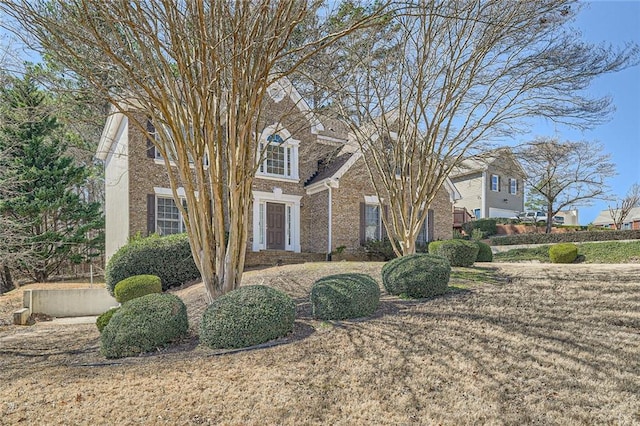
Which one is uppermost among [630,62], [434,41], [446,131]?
[434,41]

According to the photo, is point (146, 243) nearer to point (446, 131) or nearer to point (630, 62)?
point (446, 131)

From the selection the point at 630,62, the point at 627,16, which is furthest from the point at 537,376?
the point at 627,16

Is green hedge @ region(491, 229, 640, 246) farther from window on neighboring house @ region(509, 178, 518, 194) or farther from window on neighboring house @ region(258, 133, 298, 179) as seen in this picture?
window on neighboring house @ region(509, 178, 518, 194)

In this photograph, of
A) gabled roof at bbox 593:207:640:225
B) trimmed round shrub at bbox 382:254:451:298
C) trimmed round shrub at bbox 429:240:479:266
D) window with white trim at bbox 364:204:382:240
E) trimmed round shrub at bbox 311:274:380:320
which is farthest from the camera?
gabled roof at bbox 593:207:640:225

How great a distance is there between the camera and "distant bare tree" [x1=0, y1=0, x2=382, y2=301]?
5895 millimetres

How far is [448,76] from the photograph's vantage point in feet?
31.9

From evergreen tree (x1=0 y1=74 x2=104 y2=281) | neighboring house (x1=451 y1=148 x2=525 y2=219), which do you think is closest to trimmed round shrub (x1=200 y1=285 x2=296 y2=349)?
evergreen tree (x1=0 y1=74 x2=104 y2=281)

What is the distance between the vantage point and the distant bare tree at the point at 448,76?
353 inches

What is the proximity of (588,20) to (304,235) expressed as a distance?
463 inches

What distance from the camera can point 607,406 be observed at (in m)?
3.55

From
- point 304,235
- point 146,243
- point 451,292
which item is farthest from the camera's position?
point 304,235

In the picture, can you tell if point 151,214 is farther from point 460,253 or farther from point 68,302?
point 460,253

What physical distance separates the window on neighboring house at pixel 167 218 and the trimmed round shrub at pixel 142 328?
361 inches

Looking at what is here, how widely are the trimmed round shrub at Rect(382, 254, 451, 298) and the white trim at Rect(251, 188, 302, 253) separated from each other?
8795 mm
